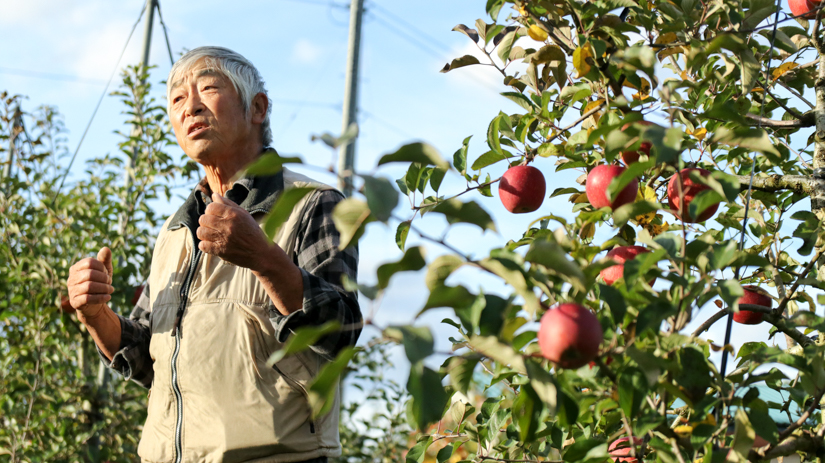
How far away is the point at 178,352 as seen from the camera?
160 cm

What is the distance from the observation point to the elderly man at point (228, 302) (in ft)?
4.56

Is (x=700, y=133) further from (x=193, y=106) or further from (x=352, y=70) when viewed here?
(x=352, y=70)

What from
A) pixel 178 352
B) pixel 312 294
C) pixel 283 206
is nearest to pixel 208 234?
pixel 312 294

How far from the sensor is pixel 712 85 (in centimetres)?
144

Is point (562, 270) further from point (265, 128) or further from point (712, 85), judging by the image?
point (265, 128)

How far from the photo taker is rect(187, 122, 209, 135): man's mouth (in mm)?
1742

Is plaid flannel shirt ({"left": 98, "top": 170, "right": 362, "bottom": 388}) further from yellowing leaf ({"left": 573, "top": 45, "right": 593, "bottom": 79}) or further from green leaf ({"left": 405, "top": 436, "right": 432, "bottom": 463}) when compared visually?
yellowing leaf ({"left": 573, "top": 45, "right": 593, "bottom": 79})

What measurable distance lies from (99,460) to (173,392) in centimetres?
205

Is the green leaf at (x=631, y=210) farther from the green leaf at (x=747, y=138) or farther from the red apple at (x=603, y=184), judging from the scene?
the red apple at (x=603, y=184)

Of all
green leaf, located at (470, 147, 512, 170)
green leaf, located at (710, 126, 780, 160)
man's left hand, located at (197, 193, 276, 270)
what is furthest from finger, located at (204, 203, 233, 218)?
green leaf, located at (710, 126, 780, 160)

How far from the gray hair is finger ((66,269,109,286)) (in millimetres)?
467

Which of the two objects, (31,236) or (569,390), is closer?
(569,390)

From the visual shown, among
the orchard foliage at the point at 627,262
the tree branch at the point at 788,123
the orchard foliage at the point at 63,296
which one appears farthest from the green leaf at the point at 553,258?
the orchard foliage at the point at 63,296

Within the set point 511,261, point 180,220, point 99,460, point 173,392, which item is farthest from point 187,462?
point 99,460
